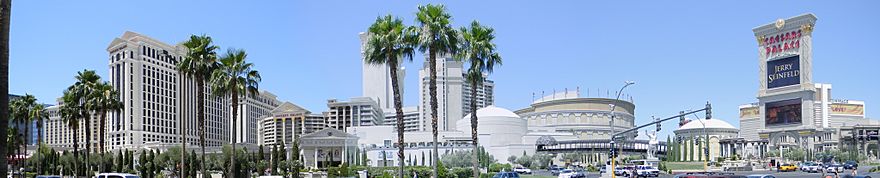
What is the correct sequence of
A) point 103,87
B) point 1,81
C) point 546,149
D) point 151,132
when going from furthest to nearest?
point 151,132 → point 546,149 → point 103,87 → point 1,81

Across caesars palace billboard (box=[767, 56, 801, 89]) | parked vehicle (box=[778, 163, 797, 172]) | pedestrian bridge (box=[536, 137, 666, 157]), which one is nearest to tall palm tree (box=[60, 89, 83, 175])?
parked vehicle (box=[778, 163, 797, 172])

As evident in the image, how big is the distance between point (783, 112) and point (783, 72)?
8464 mm

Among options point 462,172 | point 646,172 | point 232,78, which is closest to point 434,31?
point 232,78

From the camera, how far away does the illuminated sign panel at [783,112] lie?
184 meters

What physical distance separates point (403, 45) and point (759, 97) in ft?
541

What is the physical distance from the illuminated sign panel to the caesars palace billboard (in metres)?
3.85

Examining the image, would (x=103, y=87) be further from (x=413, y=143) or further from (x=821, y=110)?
(x=821, y=110)

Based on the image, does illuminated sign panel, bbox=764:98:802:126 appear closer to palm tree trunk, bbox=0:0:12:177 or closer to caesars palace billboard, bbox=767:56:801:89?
caesars palace billboard, bbox=767:56:801:89

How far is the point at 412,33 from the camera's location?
137 ft

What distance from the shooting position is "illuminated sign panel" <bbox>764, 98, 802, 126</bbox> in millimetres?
184250

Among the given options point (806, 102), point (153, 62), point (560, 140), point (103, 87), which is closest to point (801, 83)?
point (806, 102)

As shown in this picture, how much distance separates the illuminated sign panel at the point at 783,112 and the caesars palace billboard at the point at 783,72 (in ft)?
12.6

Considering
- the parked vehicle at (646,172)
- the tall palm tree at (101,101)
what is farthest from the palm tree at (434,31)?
the parked vehicle at (646,172)

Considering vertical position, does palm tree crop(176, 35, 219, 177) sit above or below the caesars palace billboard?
below
